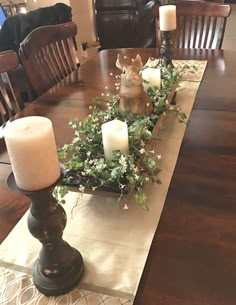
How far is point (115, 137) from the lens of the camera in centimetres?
83

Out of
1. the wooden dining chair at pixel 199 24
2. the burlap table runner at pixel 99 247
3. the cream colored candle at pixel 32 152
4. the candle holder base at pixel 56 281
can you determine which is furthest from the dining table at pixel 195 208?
the wooden dining chair at pixel 199 24

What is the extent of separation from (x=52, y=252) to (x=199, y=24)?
1936 mm

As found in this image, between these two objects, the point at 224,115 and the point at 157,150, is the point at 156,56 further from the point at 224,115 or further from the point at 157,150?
the point at 157,150

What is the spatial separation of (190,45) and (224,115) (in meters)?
1.13

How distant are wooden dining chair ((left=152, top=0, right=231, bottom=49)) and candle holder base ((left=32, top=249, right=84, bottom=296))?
1.79 metres

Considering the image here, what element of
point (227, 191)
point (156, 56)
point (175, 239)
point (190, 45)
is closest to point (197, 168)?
point (227, 191)

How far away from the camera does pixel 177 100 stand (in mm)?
1428

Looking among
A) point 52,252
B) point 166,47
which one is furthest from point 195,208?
point 166,47

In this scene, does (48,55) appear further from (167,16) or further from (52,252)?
(52,252)

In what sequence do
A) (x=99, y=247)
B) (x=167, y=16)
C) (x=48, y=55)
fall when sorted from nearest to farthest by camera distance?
(x=99, y=247), (x=167, y=16), (x=48, y=55)

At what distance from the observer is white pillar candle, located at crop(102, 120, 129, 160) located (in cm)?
83

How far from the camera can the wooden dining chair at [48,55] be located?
1628 mm

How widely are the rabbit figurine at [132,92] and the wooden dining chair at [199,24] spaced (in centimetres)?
123

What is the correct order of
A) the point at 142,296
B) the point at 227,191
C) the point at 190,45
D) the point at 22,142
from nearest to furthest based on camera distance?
the point at 22,142
the point at 142,296
the point at 227,191
the point at 190,45
